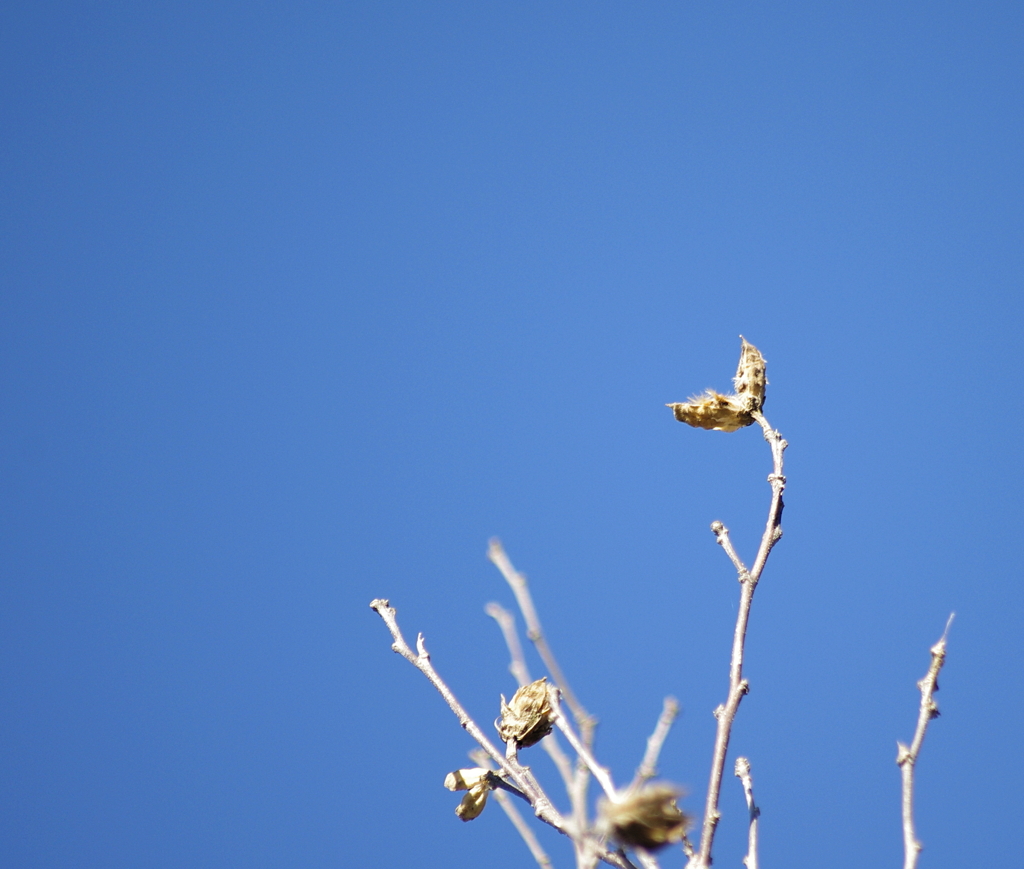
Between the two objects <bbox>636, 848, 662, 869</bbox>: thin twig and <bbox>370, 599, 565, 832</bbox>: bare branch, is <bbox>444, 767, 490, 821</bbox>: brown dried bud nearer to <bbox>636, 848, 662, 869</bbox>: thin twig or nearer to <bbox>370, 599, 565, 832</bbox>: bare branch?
<bbox>370, 599, 565, 832</bbox>: bare branch

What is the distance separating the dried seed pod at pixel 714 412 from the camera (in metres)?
2.31

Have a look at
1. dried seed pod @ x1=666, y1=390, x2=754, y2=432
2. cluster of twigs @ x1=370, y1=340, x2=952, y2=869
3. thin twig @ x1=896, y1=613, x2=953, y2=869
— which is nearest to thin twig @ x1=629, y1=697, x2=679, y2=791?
cluster of twigs @ x1=370, y1=340, x2=952, y2=869

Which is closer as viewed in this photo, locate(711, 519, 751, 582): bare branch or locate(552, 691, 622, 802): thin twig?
locate(552, 691, 622, 802): thin twig

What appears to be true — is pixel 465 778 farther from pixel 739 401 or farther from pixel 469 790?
pixel 739 401

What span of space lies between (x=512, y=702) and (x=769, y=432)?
0.84m

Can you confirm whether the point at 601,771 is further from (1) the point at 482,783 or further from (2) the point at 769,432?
(2) the point at 769,432

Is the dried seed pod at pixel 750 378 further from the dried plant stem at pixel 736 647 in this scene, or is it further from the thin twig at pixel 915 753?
the thin twig at pixel 915 753

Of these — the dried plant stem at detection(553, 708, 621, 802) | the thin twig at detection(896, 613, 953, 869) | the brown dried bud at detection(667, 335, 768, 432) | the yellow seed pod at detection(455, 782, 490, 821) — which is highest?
the brown dried bud at detection(667, 335, 768, 432)

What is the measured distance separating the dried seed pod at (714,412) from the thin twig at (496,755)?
88cm

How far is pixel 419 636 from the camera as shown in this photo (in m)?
1.93

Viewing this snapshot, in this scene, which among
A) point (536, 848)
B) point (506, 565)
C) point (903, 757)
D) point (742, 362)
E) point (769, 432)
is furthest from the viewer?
point (742, 362)

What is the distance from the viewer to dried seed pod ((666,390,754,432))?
90.9 inches

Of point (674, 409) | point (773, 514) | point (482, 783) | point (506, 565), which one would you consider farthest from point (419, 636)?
point (674, 409)

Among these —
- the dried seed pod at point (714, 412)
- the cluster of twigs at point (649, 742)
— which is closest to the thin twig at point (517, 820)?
the cluster of twigs at point (649, 742)
